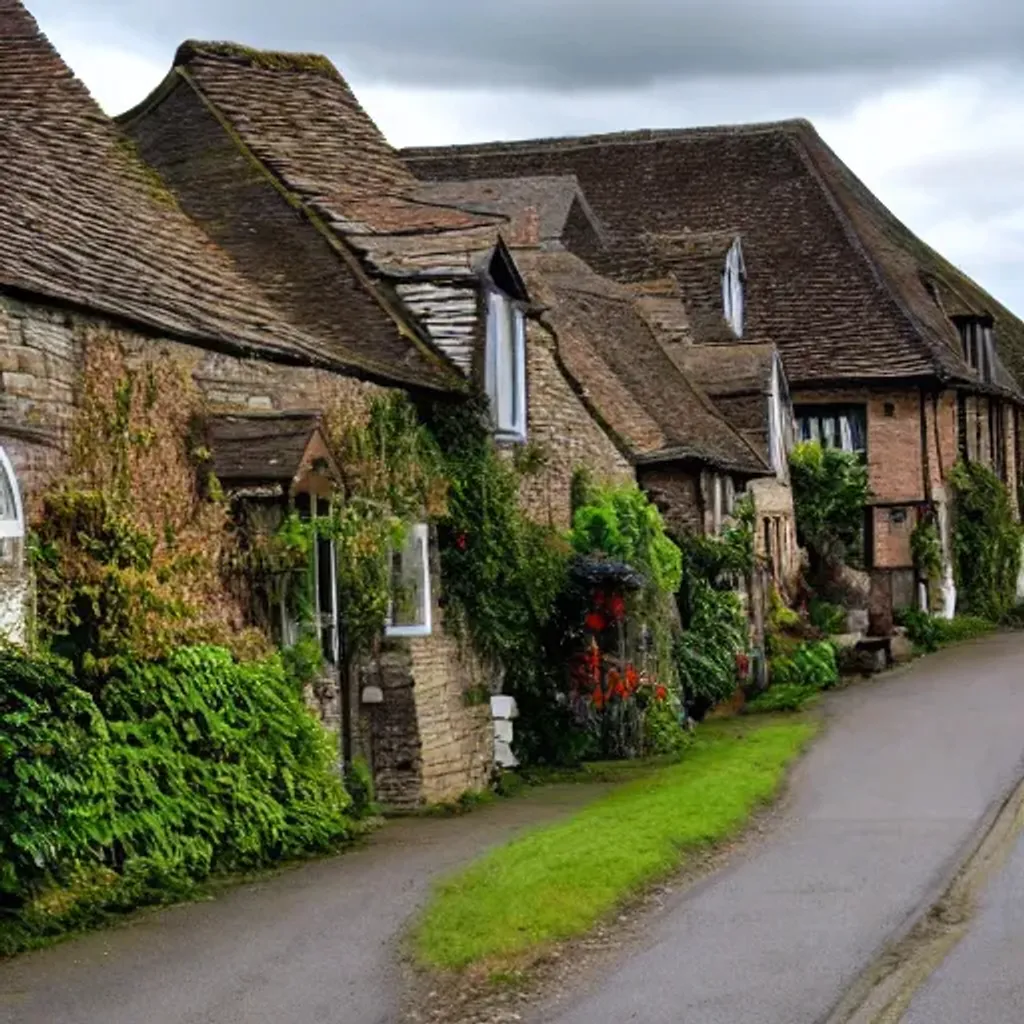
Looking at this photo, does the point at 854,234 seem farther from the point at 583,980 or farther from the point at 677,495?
the point at 583,980

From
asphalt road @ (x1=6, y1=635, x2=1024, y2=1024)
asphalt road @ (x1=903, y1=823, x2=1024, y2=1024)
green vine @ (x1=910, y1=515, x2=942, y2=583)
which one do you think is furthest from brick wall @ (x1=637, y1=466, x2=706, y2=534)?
asphalt road @ (x1=903, y1=823, x2=1024, y2=1024)

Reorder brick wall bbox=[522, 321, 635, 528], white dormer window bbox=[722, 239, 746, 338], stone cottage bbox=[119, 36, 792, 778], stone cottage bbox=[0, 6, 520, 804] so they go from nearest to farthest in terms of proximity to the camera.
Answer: stone cottage bbox=[0, 6, 520, 804]
stone cottage bbox=[119, 36, 792, 778]
brick wall bbox=[522, 321, 635, 528]
white dormer window bbox=[722, 239, 746, 338]

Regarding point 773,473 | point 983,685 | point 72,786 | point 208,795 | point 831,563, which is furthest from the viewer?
point 831,563

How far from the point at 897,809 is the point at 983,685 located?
484 inches

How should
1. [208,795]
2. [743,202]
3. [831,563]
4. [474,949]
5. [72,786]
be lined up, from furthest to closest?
[743,202]
[831,563]
[208,795]
[72,786]
[474,949]

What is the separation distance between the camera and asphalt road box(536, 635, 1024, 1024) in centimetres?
1105

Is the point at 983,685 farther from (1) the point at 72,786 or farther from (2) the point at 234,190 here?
(1) the point at 72,786

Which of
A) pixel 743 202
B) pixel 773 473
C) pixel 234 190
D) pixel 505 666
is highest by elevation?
pixel 743 202

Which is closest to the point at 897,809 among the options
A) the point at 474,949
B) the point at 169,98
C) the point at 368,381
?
the point at 368,381

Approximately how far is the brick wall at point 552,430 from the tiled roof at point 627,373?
1.73 metres

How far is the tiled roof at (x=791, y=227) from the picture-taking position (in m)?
45.0

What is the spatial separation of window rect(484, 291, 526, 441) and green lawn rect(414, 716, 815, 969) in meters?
3.86

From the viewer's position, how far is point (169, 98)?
23.1m

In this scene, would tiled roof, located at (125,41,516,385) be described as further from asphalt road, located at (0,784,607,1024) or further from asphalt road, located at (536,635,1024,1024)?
asphalt road, located at (0,784,607,1024)
